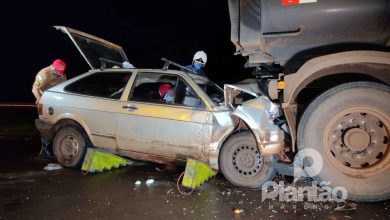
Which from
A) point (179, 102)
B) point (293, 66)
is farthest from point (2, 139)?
point (293, 66)

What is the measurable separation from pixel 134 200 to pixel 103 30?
34.8m

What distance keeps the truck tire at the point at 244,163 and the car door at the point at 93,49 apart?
259 cm

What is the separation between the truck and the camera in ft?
9.17

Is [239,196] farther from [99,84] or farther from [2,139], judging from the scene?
[2,139]

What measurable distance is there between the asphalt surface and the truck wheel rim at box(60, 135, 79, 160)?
0.72ft

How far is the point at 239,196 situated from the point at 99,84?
2908 millimetres

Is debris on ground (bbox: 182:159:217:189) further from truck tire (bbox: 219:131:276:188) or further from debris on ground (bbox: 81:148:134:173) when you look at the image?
debris on ground (bbox: 81:148:134:173)

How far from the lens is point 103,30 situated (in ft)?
118

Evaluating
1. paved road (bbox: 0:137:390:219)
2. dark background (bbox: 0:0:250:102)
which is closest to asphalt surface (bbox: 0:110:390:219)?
paved road (bbox: 0:137:390:219)

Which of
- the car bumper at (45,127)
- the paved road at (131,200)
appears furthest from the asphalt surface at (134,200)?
the car bumper at (45,127)

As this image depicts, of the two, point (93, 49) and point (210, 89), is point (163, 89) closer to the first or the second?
point (210, 89)

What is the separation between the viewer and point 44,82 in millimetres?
6395

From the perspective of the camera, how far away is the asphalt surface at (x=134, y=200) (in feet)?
10.5

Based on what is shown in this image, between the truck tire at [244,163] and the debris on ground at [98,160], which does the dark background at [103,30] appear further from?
the truck tire at [244,163]
